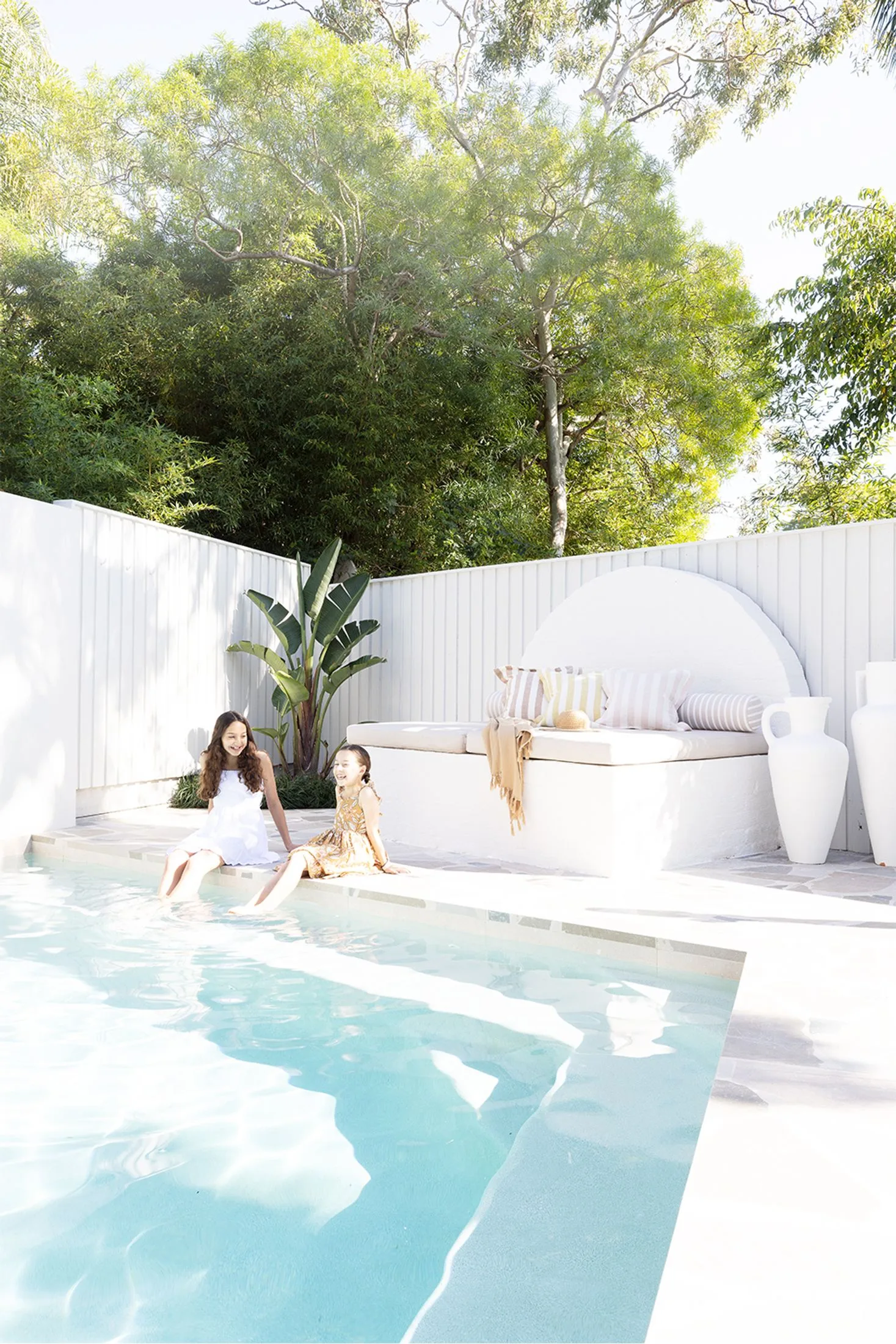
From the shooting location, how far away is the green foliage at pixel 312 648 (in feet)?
25.9

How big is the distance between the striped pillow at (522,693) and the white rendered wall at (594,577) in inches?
54.5

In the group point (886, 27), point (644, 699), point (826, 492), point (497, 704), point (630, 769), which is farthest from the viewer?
point (826, 492)

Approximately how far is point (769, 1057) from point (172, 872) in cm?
306

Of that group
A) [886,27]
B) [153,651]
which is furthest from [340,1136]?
[886,27]

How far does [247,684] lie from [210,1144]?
622cm

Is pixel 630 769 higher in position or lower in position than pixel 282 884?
higher

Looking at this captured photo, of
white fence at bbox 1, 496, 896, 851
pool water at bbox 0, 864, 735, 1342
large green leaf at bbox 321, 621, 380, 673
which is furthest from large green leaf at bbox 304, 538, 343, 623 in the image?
pool water at bbox 0, 864, 735, 1342

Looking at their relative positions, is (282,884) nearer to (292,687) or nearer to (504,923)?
(504,923)

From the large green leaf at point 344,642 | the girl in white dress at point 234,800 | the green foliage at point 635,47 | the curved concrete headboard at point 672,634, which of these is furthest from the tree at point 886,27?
the girl in white dress at point 234,800

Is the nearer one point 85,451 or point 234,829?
point 234,829

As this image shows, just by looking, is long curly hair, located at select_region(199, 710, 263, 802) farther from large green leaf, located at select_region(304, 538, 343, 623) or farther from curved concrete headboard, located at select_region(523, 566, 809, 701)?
large green leaf, located at select_region(304, 538, 343, 623)

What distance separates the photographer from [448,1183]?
7.00ft

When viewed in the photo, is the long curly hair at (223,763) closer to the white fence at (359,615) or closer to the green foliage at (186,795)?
the white fence at (359,615)

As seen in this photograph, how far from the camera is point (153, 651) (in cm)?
734
